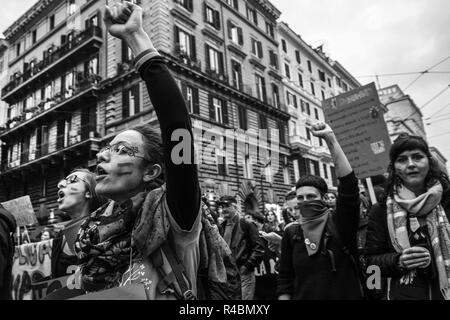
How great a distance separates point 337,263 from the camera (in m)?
2.28

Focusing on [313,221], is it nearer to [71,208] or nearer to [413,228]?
[413,228]

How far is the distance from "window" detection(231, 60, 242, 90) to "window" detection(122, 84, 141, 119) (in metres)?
6.97

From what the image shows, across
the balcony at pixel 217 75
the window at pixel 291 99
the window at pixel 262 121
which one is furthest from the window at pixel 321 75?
the balcony at pixel 217 75

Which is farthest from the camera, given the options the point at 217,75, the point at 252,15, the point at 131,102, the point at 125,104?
the point at 252,15

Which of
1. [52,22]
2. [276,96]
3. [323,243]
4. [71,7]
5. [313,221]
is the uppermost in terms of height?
[71,7]

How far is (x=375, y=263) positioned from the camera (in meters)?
2.09

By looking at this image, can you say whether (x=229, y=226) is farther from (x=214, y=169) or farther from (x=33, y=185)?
(x=33, y=185)

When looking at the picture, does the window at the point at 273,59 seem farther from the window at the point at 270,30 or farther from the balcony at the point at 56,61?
the balcony at the point at 56,61

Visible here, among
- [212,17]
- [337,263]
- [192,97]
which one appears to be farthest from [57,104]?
[337,263]

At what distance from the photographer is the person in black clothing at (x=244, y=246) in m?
4.82

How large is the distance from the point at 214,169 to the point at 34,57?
16039 mm

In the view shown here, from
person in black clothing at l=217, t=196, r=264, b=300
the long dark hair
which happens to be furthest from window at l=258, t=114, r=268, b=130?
the long dark hair

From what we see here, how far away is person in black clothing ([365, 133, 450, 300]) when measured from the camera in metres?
1.92

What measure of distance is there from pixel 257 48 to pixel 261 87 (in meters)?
3.32
